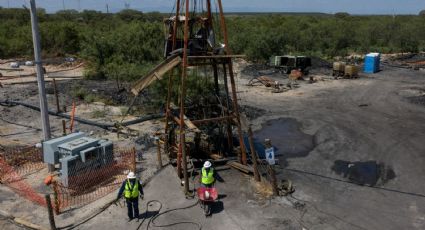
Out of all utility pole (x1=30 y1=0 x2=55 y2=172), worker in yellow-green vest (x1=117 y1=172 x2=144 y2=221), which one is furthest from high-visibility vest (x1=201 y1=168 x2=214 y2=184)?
utility pole (x1=30 y1=0 x2=55 y2=172)

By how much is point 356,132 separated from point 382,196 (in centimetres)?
857

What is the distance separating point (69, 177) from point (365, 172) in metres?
11.6

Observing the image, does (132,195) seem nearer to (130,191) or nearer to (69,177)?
(130,191)

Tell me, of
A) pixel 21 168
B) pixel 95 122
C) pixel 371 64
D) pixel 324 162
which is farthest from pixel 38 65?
pixel 371 64

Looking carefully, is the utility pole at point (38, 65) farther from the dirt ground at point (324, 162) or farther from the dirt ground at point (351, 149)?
the dirt ground at point (351, 149)

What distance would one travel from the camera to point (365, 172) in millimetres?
17359

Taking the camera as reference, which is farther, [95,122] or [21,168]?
[95,122]

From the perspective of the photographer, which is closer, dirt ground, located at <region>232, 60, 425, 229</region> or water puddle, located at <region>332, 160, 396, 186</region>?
dirt ground, located at <region>232, 60, 425, 229</region>

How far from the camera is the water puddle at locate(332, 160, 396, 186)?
54.2 ft

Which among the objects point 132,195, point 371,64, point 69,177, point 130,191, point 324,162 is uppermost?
point 371,64

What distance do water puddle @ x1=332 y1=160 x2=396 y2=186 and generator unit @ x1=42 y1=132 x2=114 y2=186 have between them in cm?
946

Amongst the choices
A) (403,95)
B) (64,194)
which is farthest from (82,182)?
(403,95)

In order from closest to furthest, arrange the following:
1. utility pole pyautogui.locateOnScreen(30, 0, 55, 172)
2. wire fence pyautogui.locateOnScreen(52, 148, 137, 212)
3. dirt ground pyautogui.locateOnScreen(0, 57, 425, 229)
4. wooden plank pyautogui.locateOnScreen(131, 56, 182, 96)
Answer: dirt ground pyautogui.locateOnScreen(0, 57, 425, 229) < wire fence pyautogui.locateOnScreen(52, 148, 137, 212) < utility pole pyautogui.locateOnScreen(30, 0, 55, 172) < wooden plank pyautogui.locateOnScreen(131, 56, 182, 96)

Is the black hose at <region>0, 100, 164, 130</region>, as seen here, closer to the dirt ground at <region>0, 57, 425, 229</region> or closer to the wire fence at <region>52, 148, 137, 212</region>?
the dirt ground at <region>0, 57, 425, 229</region>
